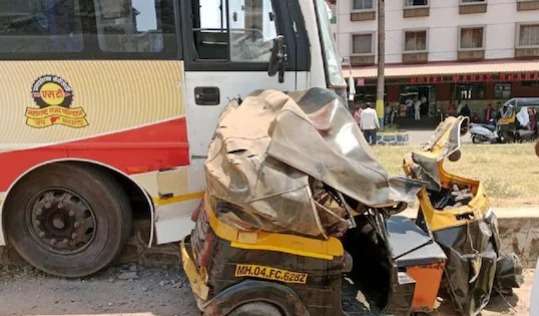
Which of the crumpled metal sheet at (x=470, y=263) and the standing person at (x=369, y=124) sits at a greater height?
the crumpled metal sheet at (x=470, y=263)

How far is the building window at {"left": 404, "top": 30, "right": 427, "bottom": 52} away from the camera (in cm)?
3312

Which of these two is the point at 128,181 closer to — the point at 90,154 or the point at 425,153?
the point at 90,154

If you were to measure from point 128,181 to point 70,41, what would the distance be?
1.18 m

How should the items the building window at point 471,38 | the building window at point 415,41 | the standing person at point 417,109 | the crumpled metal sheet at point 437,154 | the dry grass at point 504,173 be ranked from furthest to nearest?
the building window at point 415,41 → the standing person at point 417,109 → the building window at point 471,38 → the dry grass at point 504,173 → the crumpled metal sheet at point 437,154

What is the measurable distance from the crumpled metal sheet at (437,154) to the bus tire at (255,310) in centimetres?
166

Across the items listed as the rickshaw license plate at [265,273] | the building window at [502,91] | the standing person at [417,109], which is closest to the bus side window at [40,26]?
the rickshaw license plate at [265,273]

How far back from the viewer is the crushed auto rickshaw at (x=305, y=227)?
2920mm

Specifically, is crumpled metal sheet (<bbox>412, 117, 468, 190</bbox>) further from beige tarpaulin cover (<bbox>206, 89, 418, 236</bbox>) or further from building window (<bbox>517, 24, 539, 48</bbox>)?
building window (<bbox>517, 24, 539, 48</bbox>)

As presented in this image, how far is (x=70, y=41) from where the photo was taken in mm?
4062

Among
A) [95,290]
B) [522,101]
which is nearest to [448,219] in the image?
[95,290]

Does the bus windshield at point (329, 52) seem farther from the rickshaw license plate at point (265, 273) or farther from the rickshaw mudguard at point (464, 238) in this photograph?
the rickshaw license plate at point (265, 273)

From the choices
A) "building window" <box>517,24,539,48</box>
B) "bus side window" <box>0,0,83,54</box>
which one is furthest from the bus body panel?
"building window" <box>517,24,539,48</box>

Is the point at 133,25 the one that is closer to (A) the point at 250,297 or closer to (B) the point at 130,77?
(B) the point at 130,77

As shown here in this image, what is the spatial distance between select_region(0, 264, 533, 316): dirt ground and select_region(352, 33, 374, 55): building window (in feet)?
100
